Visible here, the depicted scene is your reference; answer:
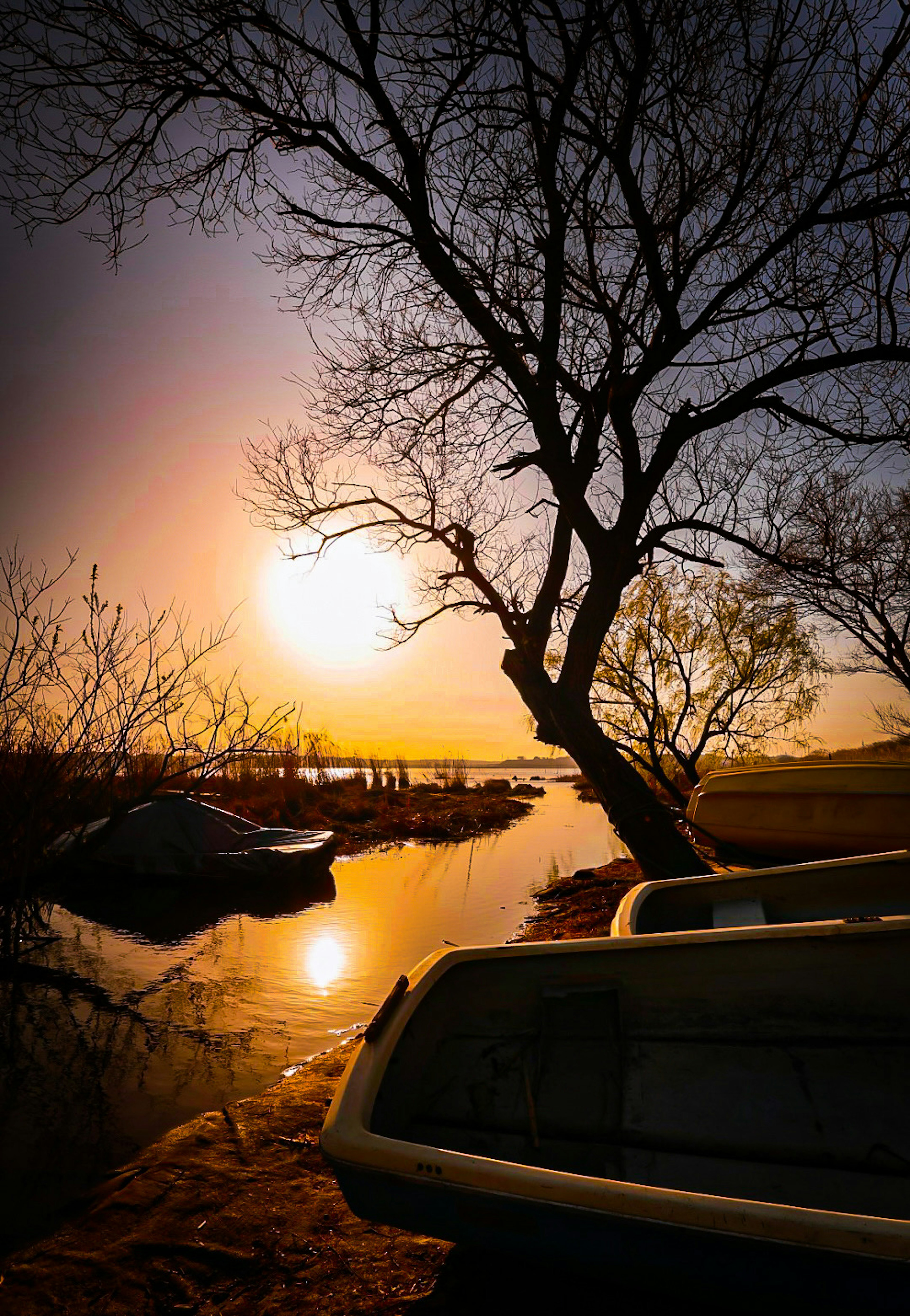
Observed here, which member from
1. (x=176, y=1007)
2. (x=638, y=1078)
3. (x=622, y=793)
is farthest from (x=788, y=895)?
→ (x=176, y=1007)

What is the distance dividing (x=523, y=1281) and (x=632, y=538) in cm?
573

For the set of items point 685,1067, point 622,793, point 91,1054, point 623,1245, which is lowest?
point 91,1054

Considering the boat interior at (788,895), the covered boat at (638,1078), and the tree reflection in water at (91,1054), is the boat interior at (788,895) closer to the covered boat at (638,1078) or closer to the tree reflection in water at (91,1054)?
the covered boat at (638,1078)

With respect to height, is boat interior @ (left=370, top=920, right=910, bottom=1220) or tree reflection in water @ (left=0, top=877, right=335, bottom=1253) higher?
boat interior @ (left=370, top=920, right=910, bottom=1220)

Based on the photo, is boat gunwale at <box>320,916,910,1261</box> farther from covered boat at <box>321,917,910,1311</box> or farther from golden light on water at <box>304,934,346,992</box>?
golden light on water at <box>304,934,346,992</box>

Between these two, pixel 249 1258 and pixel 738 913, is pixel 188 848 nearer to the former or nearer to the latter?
pixel 738 913

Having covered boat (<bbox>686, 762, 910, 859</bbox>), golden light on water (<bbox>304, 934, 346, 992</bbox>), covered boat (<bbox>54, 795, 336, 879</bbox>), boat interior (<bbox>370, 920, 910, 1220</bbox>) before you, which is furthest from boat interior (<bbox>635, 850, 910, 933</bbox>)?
covered boat (<bbox>54, 795, 336, 879</bbox>)

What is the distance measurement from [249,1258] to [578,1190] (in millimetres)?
1519

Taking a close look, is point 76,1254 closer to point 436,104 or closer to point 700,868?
point 700,868

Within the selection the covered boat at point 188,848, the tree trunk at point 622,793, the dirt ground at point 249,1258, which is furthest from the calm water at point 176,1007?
the tree trunk at point 622,793

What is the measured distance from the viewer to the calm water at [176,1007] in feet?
11.3

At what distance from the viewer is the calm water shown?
3443 millimetres

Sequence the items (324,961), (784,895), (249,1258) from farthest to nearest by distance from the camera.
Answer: (324,961) < (784,895) < (249,1258)

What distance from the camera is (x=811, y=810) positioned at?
7.73 m
